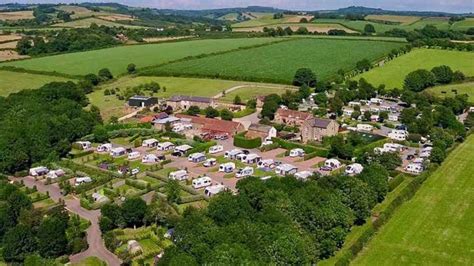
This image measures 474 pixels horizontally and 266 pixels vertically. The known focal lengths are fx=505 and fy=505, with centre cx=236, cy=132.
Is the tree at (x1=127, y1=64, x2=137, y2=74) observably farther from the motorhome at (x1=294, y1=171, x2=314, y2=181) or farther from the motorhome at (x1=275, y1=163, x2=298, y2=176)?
the motorhome at (x1=294, y1=171, x2=314, y2=181)

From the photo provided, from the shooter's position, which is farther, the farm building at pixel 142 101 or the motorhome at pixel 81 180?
the farm building at pixel 142 101

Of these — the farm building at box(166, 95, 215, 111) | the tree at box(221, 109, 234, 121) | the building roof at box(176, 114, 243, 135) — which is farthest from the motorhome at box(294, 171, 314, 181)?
the farm building at box(166, 95, 215, 111)

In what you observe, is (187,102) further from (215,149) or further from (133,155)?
(133,155)

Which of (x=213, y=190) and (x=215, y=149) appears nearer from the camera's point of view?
(x=213, y=190)

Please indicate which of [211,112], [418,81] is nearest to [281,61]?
[418,81]

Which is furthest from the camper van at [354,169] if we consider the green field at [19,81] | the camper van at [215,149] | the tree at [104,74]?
the green field at [19,81]

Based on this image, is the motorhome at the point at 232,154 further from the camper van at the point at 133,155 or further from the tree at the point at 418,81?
the tree at the point at 418,81
